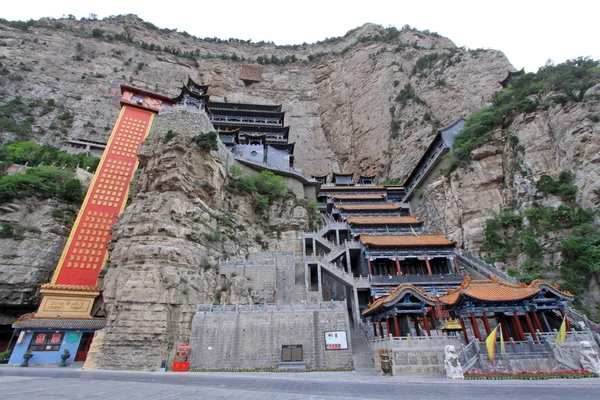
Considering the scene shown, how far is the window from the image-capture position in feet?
60.1

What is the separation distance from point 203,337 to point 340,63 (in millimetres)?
62135

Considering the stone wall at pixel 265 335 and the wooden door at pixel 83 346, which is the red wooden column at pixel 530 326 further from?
the wooden door at pixel 83 346

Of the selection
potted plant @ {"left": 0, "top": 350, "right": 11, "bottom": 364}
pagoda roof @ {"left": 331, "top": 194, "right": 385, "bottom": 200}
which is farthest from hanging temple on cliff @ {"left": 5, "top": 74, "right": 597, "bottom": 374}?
potted plant @ {"left": 0, "top": 350, "right": 11, "bottom": 364}

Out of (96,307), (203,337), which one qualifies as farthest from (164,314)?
(96,307)

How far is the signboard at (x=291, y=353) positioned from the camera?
50.6 feet

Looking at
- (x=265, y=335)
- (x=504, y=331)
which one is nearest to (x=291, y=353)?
(x=265, y=335)

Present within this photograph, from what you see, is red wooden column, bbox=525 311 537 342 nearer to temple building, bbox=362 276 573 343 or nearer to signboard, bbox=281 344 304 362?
temple building, bbox=362 276 573 343

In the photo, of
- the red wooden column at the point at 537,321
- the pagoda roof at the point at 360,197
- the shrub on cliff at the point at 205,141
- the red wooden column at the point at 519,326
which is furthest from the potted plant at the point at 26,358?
the pagoda roof at the point at 360,197

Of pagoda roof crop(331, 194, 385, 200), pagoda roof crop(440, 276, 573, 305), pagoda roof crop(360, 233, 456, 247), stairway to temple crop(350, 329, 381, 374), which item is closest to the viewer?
pagoda roof crop(440, 276, 573, 305)

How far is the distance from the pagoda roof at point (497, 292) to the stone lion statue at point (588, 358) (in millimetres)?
2471

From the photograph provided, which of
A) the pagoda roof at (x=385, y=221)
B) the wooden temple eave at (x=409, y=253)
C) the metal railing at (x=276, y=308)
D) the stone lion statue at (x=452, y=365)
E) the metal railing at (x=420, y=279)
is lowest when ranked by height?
the stone lion statue at (x=452, y=365)

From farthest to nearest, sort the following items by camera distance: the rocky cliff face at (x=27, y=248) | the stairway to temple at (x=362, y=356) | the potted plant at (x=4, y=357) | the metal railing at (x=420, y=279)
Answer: the metal railing at (x=420, y=279) < the rocky cliff face at (x=27, y=248) < the potted plant at (x=4, y=357) < the stairway to temple at (x=362, y=356)

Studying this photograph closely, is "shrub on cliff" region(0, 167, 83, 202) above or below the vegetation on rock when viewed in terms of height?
below

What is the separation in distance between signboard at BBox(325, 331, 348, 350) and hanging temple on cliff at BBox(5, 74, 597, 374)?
54mm
